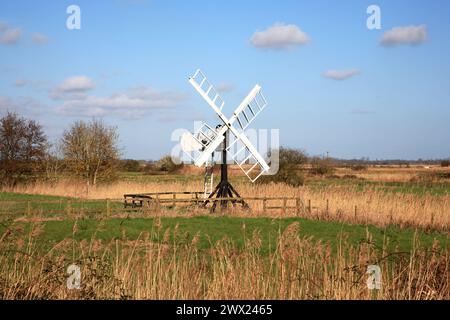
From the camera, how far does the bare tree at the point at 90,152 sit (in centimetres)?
3581

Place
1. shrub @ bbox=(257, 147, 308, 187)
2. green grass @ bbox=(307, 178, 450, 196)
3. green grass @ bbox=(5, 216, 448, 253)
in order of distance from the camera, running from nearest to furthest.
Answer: green grass @ bbox=(5, 216, 448, 253)
green grass @ bbox=(307, 178, 450, 196)
shrub @ bbox=(257, 147, 308, 187)

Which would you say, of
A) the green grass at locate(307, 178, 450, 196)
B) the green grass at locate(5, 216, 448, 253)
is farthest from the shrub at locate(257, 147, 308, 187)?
the green grass at locate(5, 216, 448, 253)

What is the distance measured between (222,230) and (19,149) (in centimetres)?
2791

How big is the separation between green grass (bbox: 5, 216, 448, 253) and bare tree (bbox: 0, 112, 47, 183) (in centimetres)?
2293

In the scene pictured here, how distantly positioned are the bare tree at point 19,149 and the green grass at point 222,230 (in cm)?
2293

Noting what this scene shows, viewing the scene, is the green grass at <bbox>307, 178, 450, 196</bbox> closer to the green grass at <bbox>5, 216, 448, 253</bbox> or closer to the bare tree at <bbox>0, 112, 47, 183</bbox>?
the green grass at <bbox>5, 216, 448, 253</bbox>

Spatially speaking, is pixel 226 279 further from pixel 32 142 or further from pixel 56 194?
pixel 32 142

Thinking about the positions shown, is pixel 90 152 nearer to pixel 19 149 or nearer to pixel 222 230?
pixel 19 149

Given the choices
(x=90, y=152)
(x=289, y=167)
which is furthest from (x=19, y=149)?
(x=289, y=167)

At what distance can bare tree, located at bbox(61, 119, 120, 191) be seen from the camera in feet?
117

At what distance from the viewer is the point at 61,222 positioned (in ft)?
56.5

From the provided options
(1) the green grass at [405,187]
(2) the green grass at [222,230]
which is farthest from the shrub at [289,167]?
(2) the green grass at [222,230]
